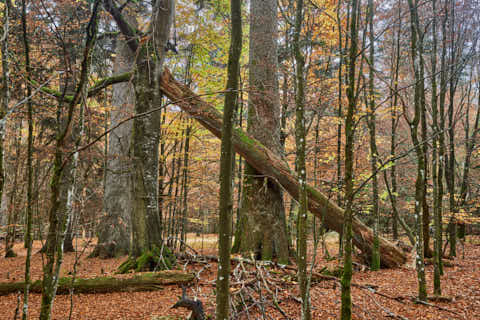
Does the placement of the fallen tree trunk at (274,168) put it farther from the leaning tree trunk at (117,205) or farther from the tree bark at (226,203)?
the tree bark at (226,203)

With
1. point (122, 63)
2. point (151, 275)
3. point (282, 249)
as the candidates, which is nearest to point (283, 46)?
point (122, 63)

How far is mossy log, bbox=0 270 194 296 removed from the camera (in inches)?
190

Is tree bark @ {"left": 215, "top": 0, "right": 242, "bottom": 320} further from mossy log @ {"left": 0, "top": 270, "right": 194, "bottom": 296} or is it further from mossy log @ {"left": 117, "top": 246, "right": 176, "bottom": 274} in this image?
mossy log @ {"left": 117, "top": 246, "right": 176, "bottom": 274}

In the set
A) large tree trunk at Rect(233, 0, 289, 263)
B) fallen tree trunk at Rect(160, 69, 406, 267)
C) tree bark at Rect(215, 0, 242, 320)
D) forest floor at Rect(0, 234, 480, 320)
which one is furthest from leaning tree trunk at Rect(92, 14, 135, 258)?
tree bark at Rect(215, 0, 242, 320)

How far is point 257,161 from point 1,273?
640 cm

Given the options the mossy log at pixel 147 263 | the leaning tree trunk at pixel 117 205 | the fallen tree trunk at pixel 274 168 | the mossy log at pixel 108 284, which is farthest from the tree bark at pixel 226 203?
the leaning tree trunk at pixel 117 205

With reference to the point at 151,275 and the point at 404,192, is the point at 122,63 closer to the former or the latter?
the point at 151,275

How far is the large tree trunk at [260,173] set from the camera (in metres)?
6.35

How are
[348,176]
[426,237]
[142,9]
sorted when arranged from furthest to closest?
1. [142,9]
2. [426,237]
3. [348,176]

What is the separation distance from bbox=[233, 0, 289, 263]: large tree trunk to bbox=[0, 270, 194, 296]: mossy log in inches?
80.3

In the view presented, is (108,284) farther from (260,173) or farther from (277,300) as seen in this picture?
(260,173)

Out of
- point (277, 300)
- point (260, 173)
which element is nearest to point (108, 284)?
point (277, 300)

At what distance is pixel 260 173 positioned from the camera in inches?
266

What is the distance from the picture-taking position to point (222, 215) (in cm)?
203
